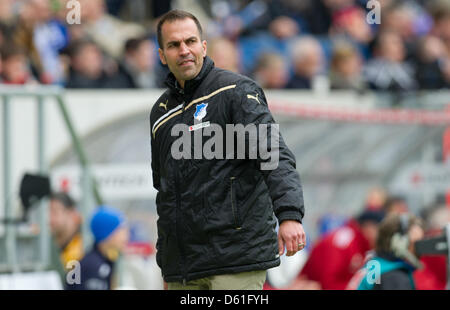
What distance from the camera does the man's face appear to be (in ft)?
16.2

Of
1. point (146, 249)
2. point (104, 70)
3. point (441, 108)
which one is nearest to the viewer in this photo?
point (146, 249)

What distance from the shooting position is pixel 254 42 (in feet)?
44.1

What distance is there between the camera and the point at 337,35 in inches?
564

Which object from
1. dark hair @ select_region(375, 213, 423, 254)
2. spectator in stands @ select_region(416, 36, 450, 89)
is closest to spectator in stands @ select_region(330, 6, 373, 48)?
spectator in stands @ select_region(416, 36, 450, 89)

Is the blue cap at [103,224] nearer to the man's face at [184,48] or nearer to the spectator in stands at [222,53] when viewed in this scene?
the man's face at [184,48]

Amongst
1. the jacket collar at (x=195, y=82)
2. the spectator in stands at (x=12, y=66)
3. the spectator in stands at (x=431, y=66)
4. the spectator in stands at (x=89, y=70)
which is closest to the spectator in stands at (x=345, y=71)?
the spectator in stands at (x=431, y=66)

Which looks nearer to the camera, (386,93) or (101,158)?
(101,158)

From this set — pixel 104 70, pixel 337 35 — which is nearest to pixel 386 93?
pixel 337 35

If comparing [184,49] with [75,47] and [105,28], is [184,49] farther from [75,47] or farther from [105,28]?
[105,28]

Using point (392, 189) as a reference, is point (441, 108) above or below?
above

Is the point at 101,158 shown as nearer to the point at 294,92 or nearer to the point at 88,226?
the point at 88,226

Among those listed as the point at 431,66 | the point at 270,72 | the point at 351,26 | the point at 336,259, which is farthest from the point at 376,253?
the point at 351,26
